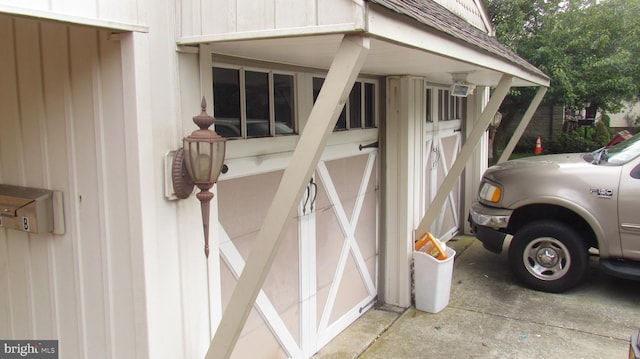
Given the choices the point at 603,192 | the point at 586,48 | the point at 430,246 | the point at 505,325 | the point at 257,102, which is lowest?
the point at 505,325

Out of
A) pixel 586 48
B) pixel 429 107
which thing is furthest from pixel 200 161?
pixel 586 48

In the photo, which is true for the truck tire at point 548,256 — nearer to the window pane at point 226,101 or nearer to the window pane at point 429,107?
the window pane at point 429,107

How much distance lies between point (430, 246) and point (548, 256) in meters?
1.48

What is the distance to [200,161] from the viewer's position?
2.45 metres

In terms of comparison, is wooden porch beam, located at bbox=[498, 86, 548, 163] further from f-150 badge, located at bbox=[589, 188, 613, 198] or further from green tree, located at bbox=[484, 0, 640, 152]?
green tree, located at bbox=[484, 0, 640, 152]

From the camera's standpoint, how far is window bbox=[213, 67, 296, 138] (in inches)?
122

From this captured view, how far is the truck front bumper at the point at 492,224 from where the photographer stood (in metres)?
5.99

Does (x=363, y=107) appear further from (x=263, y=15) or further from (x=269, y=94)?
(x=263, y=15)

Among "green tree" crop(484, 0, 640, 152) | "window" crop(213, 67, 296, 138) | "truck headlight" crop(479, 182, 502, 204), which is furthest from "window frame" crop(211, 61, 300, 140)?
"green tree" crop(484, 0, 640, 152)

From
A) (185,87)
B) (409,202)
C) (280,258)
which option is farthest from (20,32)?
(409,202)

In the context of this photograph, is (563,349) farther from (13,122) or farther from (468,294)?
(13,122)

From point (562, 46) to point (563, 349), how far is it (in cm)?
1122

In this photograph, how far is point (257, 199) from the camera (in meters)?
3.46

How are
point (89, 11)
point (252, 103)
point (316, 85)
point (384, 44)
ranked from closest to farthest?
1. point (89, 11)
2. point (384, 44)
3. point (252, 103)
4. point (316, 85)
